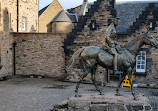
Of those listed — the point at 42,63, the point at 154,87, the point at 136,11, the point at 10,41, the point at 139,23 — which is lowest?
the point at 154,87

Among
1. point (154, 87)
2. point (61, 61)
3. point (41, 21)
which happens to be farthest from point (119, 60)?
point (41, 21)

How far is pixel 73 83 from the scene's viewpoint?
17.0m

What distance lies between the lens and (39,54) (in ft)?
65.1

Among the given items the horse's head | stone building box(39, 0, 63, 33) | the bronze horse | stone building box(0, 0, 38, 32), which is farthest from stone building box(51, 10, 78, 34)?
the horse's head

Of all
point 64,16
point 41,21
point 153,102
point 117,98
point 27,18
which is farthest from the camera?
point 41,21

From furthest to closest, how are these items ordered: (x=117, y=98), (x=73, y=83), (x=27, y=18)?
(x=27, y=18)
(x=73, y=83)
(x=117, y=98)

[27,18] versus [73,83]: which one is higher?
[27,18]

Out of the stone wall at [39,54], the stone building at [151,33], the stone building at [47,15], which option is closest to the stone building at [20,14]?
the stone wall at [39,54]

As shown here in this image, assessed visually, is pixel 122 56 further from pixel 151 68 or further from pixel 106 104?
pixel 151 68

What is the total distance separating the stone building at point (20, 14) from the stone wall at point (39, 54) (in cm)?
193

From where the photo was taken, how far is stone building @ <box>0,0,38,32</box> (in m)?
19.3

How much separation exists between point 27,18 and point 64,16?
554cm

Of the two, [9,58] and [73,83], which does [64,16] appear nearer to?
[9,58]

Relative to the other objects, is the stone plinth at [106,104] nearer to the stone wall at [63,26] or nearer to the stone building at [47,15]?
the stone wall at [63,26]
